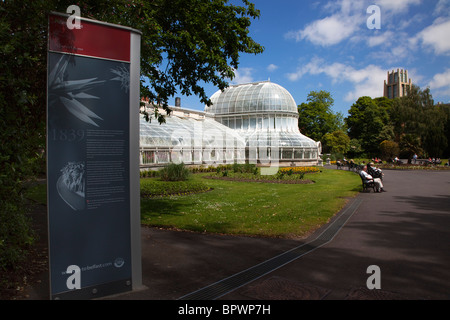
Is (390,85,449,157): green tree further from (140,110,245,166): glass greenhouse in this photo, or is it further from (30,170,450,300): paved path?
(30,170,450,300): paved path

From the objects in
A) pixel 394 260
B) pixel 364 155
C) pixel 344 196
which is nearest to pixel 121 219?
pixel 394 260

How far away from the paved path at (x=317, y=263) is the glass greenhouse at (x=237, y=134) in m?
20.6

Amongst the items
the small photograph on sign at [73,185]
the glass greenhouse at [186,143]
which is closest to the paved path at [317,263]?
the small photograph on sign at [73,185]

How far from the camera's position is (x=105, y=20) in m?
5.90

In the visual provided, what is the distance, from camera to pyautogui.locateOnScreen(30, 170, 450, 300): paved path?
4.35 metres

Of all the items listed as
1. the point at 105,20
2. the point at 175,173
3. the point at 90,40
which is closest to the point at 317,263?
the point at 90,40

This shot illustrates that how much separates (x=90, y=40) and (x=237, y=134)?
37.0 m

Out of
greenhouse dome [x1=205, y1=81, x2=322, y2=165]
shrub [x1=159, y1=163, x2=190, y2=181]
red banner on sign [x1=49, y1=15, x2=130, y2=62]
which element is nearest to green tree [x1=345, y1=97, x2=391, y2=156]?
greenhouse dome [x1=205, y1=81, x2=322, y2=165]

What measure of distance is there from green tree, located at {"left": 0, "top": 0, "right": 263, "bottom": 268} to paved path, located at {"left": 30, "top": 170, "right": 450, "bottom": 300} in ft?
6.08

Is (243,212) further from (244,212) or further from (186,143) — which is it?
(186,143)

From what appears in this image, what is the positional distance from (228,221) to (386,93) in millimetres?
150355

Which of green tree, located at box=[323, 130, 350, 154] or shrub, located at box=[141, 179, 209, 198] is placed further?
green tree, located at box=[323, 130, 350, 154]

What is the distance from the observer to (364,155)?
61094mm

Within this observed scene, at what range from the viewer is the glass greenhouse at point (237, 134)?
93.9 feet
